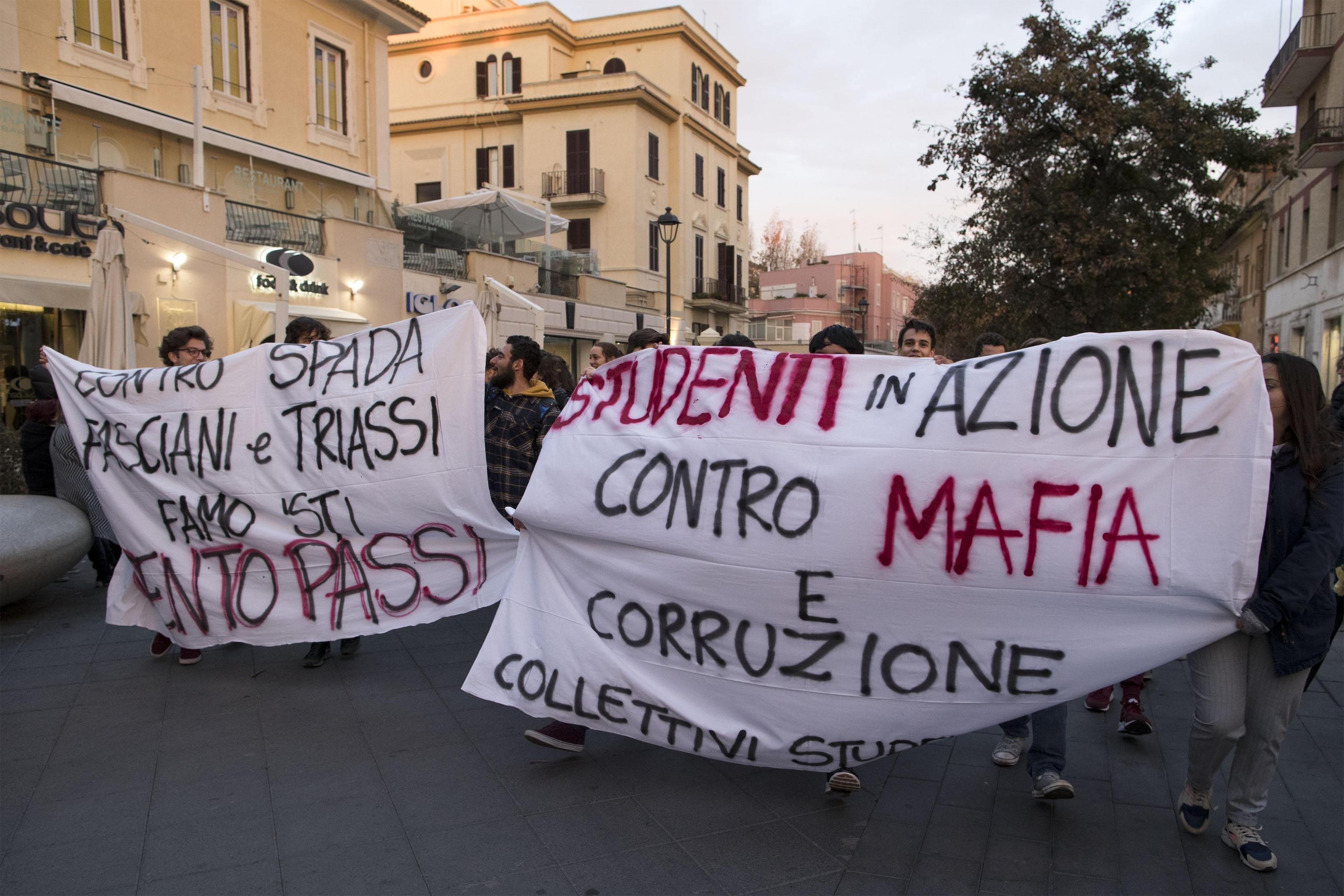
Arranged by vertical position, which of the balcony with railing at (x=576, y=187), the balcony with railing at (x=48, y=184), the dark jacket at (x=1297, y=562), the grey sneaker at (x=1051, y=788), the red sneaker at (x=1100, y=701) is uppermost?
the balcony with railing at (x=576, y=187)

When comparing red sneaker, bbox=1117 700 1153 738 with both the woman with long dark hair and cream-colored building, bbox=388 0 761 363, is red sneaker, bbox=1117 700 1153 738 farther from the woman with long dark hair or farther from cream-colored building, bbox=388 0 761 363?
cream-colored building, bbox=388 0 761 363

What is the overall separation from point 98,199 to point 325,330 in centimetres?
1033

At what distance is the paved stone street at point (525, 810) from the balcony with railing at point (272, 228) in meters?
13.3

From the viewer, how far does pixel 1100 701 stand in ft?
15.4

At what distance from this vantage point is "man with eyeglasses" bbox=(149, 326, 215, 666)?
5406 millimetres

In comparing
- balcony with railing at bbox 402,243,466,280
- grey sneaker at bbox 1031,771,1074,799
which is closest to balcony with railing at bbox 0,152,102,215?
balcony with railing at bbox 402,243,466,280

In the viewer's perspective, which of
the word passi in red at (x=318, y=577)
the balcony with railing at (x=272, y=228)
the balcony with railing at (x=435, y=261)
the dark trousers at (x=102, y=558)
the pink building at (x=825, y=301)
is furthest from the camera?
the pink building at (x=825, y=301)

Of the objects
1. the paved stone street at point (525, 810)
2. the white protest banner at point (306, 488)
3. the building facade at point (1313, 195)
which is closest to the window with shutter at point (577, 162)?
the building facade at point (1313, 195)

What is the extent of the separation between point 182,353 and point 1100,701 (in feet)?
17.9

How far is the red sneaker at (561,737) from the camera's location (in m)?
3.90

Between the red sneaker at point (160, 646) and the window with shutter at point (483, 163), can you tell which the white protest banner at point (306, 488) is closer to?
the red sneaker at point (160, 646)

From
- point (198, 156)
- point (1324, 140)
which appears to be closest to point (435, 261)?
point (198, 156)

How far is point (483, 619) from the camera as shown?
632 cm

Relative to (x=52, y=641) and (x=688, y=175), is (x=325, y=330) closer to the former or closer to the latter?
(x=52, y=641)
